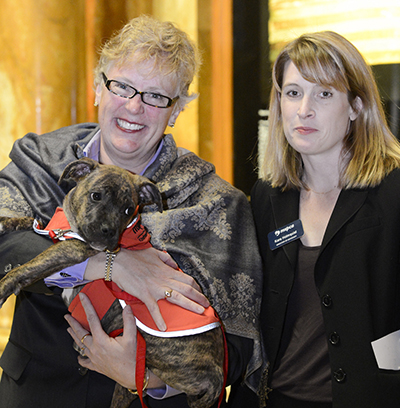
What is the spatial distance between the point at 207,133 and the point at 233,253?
1907 millimetres

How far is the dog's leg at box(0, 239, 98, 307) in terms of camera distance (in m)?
1.32

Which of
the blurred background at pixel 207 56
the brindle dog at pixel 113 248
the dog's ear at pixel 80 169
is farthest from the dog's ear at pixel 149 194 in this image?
the blurred background at pixel 207 56

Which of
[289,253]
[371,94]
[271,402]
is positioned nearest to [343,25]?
[371,94]

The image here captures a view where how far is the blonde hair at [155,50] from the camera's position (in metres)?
1.66

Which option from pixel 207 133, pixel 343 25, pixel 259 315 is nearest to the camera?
pixel 259 315

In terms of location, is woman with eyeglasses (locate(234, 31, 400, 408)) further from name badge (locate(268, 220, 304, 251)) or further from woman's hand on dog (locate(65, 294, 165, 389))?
woman's hand on dog (locate(65, 294, 165, 389))

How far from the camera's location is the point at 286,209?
5.73 ft

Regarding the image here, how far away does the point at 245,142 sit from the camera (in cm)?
332

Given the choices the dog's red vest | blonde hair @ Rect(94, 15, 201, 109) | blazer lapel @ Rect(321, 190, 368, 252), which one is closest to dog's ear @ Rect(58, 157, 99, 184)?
the dog's red vest

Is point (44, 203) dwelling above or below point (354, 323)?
above

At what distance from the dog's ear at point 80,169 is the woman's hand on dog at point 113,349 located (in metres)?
0.43

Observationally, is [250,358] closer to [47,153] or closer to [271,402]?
[271,402]

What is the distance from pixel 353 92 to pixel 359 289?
0.74m

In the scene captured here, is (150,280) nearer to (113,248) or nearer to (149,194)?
(113,248)
